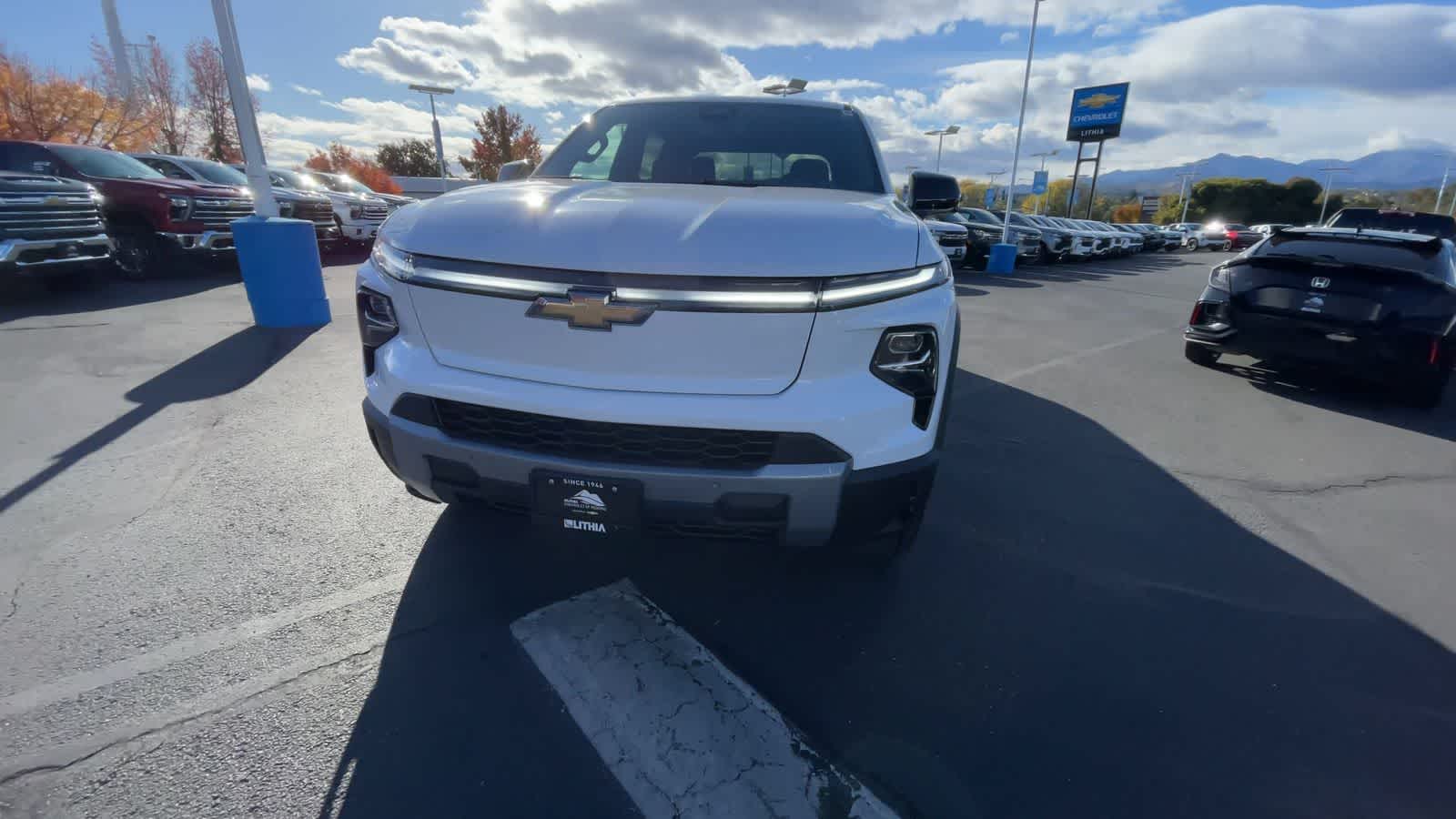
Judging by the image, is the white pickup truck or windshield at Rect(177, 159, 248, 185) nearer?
the white pickup truck

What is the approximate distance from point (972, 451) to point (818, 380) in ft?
8.00

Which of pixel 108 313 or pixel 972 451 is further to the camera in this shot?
pixel 108 313

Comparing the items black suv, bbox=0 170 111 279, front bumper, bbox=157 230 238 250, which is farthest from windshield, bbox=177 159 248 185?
black suv, bbox=0 170 111 279

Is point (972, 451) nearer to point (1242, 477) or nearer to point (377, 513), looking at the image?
point (1242, 477)

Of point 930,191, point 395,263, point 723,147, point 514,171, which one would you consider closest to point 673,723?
point 395,263

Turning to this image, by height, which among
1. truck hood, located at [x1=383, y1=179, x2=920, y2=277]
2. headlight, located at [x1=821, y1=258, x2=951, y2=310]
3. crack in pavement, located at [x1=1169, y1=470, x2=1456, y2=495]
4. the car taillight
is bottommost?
crack in pavement, located at [x1=1169, y1=470, x2=1456, y2=495]

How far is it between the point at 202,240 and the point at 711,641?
10.3 metres

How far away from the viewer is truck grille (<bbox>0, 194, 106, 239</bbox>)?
6.65 metres

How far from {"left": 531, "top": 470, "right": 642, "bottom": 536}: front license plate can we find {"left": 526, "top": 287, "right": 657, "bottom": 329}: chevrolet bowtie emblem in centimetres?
41

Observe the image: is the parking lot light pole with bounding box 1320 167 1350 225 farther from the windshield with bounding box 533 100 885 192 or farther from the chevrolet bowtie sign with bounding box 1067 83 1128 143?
the windshield with bounding box 533 100 885 192

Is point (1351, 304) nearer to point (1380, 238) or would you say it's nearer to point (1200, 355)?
point (1380, 238)

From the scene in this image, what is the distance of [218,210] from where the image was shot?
9266 mm

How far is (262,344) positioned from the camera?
5.72m

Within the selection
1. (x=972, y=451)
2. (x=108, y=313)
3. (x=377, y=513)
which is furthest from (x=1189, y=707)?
(x=108, y=313)
